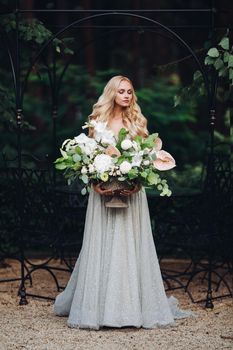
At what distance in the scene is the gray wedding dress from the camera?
631 cm

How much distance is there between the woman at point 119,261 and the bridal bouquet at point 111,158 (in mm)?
159

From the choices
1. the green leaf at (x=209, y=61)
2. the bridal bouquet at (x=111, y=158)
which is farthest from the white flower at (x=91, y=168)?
the green leaf at (x=209, y=61)

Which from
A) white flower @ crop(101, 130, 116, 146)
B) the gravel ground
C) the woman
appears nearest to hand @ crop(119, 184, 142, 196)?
the woman

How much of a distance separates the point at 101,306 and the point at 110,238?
552 mm

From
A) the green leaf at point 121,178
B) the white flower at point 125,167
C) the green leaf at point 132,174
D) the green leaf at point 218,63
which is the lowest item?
the green leaf at point 121,178

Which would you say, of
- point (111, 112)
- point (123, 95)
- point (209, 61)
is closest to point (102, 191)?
point (111, 112)

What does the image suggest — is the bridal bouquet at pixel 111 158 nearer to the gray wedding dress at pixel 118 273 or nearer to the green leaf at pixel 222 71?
the gray wedding dress at pixel 118 273

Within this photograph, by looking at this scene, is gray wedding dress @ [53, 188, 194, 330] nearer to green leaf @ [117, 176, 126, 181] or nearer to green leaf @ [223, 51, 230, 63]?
green leaf @ [117, 176, 126, 181]

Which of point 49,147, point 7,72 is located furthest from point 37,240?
point 49,147

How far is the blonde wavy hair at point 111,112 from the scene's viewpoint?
6.50 meters

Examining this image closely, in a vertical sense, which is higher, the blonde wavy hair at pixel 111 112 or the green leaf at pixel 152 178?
the blonde wavy hair at pixel 111 112

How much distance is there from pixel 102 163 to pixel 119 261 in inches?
32.6

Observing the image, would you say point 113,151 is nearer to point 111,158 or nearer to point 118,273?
point 111,158

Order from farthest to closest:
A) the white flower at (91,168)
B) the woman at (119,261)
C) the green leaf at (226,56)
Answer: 1. the green leaf at (226,56)
2. the woman at (119,261)
3. the white flower at (91,168)
